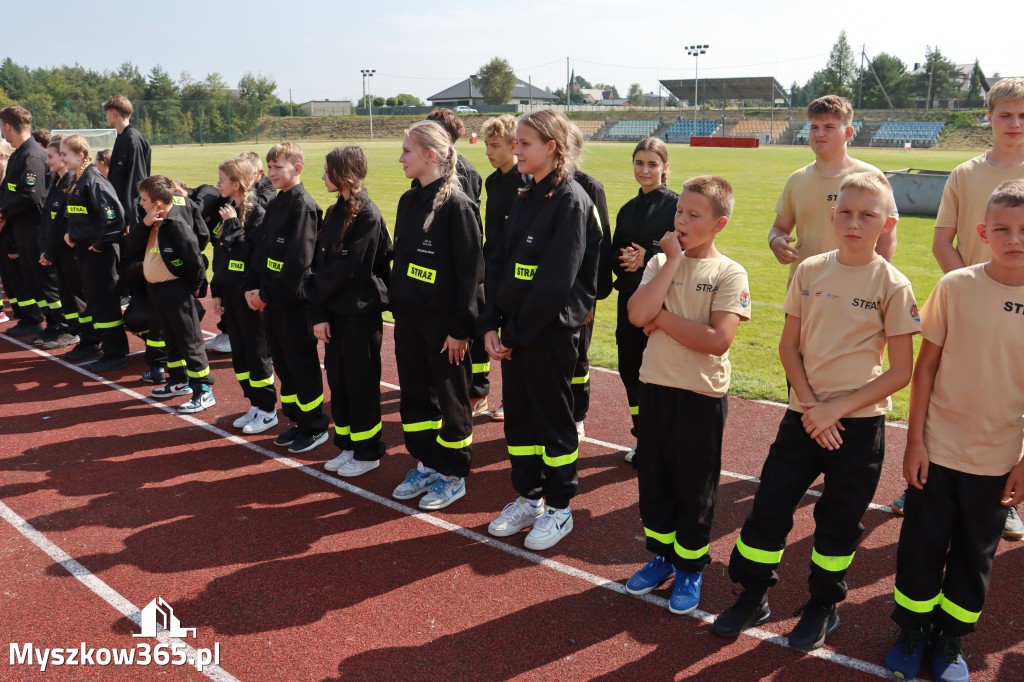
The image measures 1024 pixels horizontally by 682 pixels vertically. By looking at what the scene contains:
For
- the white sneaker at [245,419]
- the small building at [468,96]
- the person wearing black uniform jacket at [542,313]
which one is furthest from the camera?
the small building at [468,96]

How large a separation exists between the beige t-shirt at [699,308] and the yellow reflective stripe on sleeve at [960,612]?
125cm

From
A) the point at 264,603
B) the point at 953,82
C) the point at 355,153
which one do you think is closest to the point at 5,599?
the point at 264,603

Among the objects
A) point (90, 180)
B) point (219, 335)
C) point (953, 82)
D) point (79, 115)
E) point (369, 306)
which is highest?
point (953, 82)

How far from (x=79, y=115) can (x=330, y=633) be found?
60324 millimetres

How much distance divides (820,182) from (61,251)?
7.68 m

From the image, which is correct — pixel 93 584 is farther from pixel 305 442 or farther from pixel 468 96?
pixel 468 96

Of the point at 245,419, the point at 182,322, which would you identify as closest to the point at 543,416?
the point at 245,419

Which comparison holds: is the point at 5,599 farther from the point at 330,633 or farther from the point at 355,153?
the point at 355,153

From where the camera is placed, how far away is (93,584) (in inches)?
152

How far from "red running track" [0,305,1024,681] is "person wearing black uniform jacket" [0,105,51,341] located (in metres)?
3.66

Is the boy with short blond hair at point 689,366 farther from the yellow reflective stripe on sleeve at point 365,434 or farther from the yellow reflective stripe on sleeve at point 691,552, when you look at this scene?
the yellow reflective stripe on sleeve at point 365,434

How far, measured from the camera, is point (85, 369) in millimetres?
7684

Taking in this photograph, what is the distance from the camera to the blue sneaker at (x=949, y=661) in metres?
3.05

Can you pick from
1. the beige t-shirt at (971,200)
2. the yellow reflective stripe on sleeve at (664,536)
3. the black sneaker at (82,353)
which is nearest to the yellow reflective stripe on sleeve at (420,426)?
the yellow reflective stripe on sleeve at (664,536)
